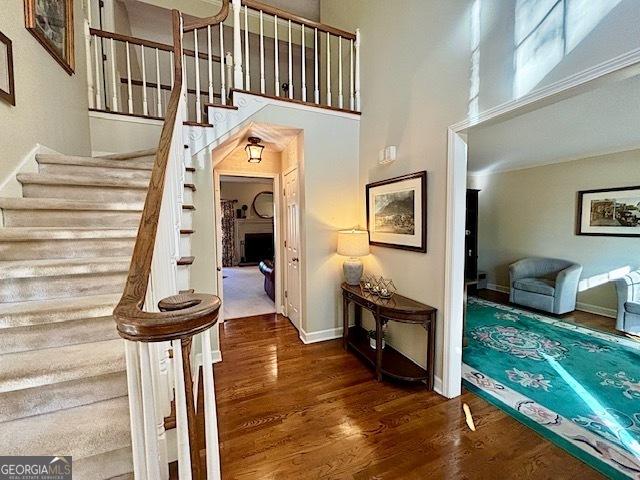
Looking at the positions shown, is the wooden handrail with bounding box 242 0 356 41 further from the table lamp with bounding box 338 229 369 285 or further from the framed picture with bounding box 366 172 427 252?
the table lamp with bounding box 338 229 369 285

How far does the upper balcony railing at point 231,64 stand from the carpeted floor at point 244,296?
292cm

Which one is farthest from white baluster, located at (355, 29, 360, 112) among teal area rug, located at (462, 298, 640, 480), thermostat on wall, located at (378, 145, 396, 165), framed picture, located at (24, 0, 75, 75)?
teal area rug, located at (462, 298, 640, 480)

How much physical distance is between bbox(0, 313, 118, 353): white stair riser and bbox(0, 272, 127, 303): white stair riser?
261 mm

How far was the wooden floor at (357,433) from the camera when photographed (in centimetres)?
158

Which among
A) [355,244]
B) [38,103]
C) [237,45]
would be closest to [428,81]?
[355,244]

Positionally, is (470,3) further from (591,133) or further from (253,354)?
(253,354)

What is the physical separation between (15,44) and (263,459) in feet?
10.4

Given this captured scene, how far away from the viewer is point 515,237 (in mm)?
5176

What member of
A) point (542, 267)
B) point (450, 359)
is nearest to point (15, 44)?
point (450, 359)

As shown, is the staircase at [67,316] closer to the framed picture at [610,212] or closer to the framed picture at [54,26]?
the framed picture at [54,26]

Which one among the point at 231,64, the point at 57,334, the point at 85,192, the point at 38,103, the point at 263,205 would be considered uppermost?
the point at 231,64

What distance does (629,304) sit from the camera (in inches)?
128

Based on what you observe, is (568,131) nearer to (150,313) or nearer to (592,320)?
(592,320)

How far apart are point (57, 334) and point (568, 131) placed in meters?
4.63
